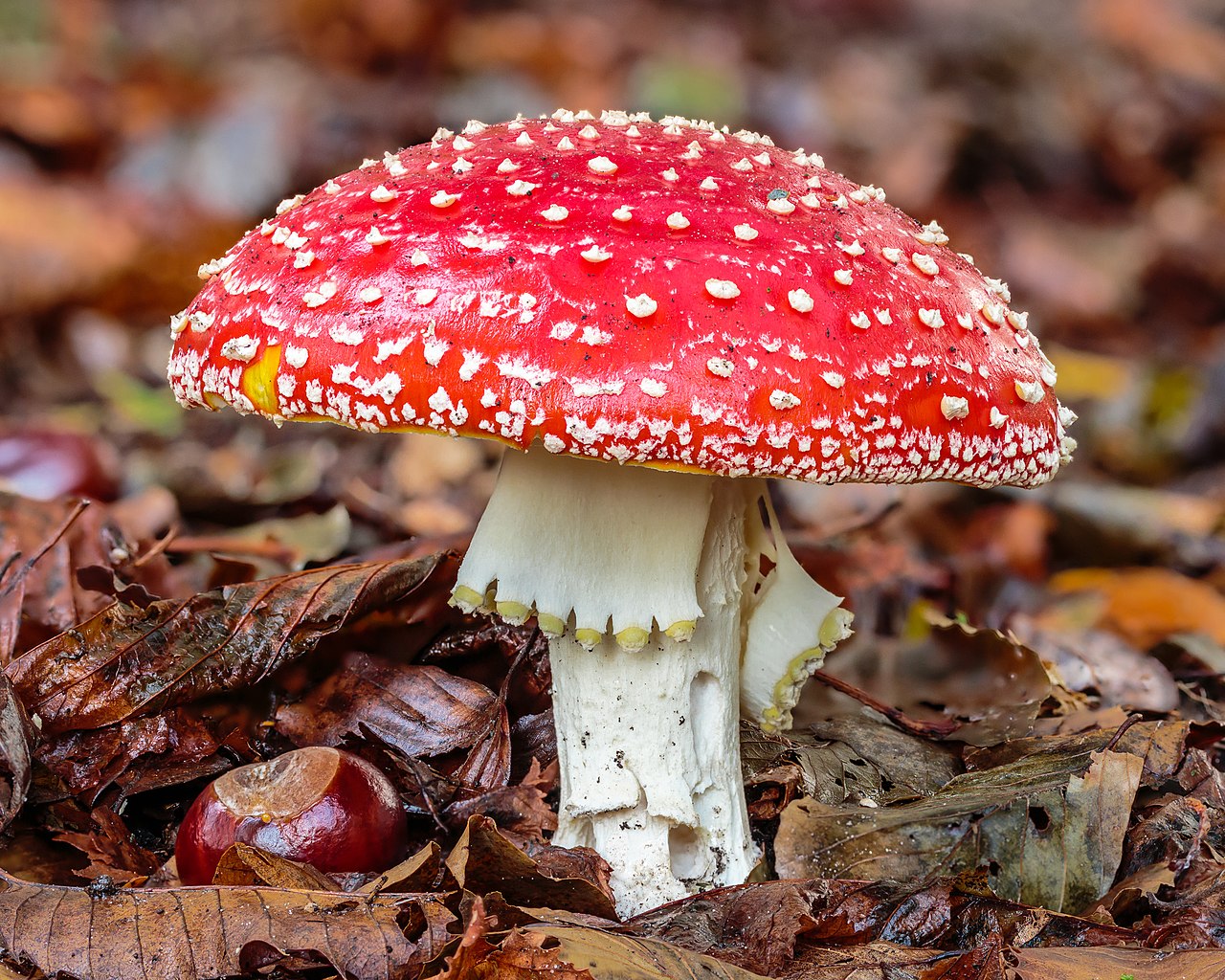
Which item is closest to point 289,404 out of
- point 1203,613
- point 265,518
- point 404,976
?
point 404,976

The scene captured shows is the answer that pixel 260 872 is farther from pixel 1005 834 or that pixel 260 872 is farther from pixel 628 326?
pixel 1005 834

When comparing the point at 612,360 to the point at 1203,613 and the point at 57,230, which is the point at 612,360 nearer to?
the point at 1203,613

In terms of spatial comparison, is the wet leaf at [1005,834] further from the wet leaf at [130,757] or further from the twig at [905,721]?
the wet leaf at [130,757]

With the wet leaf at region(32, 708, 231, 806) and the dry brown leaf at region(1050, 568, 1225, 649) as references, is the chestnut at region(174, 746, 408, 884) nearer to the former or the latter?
the wet leaf at region(32, 708, 231, 806)

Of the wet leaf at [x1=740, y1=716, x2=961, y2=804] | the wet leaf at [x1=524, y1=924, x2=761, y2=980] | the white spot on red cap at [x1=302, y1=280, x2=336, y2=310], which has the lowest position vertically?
the wet leaf at [x1=740, y1=716, x2=961, y2=804]

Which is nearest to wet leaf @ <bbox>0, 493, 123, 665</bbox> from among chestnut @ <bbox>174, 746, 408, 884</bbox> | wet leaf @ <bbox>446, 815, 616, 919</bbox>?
chestnut @ <bbox>174, 746, 408, 884</bbox>
